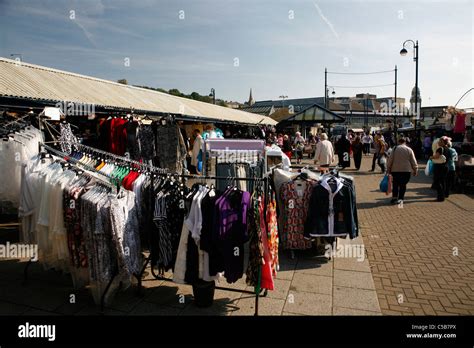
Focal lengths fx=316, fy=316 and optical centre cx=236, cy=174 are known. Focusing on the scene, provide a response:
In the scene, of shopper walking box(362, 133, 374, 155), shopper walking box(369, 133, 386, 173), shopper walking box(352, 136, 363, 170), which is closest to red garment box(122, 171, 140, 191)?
shopper walking box(369, 133, 386, 173)

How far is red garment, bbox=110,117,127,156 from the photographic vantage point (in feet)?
25.5

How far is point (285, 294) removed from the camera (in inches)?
169

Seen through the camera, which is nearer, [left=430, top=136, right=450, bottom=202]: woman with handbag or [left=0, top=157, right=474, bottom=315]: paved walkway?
[left=0, top=157, right=474, bottom=315]: paved walkway

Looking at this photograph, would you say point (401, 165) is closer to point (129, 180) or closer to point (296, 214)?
point (296, 214)

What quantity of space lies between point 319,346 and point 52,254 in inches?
141

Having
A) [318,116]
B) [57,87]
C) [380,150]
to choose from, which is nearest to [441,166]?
[380,150]

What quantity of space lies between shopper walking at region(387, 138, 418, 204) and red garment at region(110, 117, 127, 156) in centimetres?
719

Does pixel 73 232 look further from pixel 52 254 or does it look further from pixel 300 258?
pixel 300 258

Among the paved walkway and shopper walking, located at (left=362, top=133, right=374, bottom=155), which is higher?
shopper walking, located at (left=362, top=133, right=374, bottom=155)

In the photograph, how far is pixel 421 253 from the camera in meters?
5.70

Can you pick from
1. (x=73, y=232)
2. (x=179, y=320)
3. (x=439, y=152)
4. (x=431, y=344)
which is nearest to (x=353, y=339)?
(x=431, y=344)

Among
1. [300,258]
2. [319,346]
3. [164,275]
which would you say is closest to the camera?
[319,346]

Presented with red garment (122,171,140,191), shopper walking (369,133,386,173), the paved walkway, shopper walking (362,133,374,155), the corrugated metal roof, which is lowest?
the paved walkway

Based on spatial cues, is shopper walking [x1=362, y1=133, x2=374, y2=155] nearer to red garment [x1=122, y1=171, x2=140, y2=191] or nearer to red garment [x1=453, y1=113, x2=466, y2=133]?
red garment [x1=453, y1=113, x2=466, y2=133]
